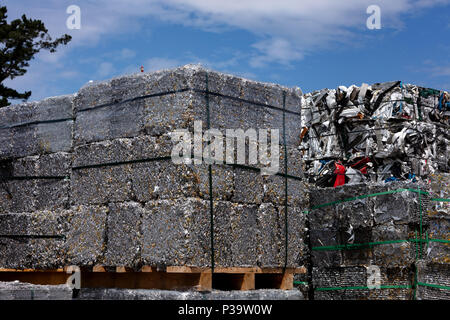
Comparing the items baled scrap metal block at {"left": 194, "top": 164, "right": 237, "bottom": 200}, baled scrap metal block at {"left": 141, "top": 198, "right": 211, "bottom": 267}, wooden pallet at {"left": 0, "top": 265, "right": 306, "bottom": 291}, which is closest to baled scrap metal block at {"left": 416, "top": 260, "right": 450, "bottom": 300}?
wooden pallet at {"left": 0, "top": 265, "right": 306, "bottom": 291}

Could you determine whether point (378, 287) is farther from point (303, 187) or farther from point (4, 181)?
point (4, 181)

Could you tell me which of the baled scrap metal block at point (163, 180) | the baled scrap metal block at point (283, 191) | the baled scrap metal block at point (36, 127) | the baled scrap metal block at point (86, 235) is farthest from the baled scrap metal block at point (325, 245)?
the baled scrap metal block at point (36, 127)

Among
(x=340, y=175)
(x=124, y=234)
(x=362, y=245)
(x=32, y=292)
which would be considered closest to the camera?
(x=32, y=292)

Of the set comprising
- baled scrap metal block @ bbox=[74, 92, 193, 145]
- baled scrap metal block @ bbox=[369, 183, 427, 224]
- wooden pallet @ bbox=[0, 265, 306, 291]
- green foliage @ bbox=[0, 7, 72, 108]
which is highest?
green foliage @ bbox=[0, 7, 72, 108]

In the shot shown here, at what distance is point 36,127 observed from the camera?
7.04 metres

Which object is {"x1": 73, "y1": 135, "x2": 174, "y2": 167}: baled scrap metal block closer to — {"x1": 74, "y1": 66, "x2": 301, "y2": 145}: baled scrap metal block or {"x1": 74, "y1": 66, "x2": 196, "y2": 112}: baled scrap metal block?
{"x1": 74, "y1": 66, "x2": 301, "y2": 145}: baled scrap metal block

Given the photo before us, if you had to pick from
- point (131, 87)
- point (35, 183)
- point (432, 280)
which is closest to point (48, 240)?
point (35, 183)

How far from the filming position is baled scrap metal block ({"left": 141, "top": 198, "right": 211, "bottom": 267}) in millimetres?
5363

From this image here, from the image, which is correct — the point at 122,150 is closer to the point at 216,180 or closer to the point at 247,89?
the point at 216,180

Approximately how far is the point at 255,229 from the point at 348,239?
151cm

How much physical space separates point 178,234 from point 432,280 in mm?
2762

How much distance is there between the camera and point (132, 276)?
19.4 feet

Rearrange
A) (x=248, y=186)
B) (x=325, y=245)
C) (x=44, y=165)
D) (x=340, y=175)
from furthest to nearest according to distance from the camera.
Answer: (x=340, y=175), (x=325, y=245), (x=44, y=165), (x=248, y=186)

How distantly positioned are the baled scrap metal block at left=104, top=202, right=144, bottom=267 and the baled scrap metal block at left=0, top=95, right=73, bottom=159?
1.12 m
